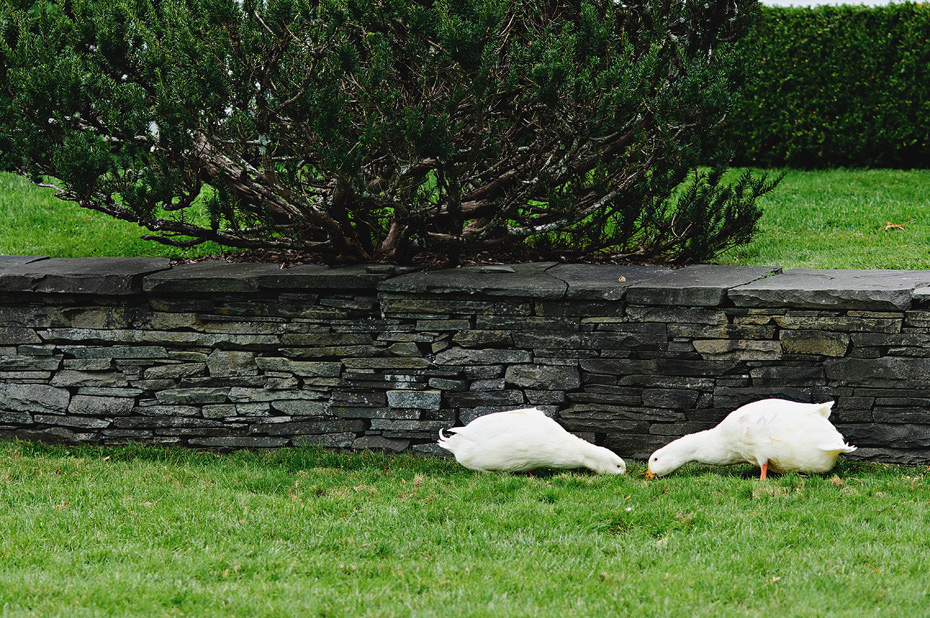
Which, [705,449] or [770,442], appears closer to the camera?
[770,442]

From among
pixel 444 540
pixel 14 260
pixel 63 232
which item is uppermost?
pixel 63 232

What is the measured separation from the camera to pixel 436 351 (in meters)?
4.76

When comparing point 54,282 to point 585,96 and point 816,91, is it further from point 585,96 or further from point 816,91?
point 816,91

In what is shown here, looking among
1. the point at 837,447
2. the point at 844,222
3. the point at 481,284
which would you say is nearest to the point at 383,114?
the point at 481,284

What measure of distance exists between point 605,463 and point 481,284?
1.13 metres

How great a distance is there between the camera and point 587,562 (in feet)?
10.9

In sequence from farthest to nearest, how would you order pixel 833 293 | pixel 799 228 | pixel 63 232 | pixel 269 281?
1. pixel 799 228
2. pixel 63 232
3. pixel 269 281
4. pixel 833 293

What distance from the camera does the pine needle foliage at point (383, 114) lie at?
4.28 m

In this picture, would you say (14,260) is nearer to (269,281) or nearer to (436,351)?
(269,281)

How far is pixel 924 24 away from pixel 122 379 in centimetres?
891

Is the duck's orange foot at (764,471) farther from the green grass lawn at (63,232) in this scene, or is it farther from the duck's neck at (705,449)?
the green grass lawn at (63,232)

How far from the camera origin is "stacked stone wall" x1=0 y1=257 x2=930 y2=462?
14.5 feet

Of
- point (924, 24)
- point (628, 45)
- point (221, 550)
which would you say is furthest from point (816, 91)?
point (221, 550)

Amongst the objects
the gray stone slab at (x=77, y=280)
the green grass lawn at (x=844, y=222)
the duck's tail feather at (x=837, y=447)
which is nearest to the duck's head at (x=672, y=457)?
the duck's tail feather at (x=837, y=447)
